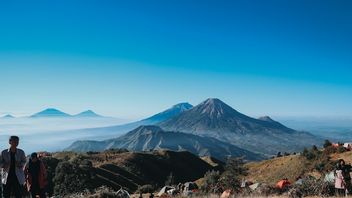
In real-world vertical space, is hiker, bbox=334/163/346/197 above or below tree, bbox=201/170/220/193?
above

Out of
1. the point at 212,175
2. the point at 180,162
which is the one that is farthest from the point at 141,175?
the point at 212,175

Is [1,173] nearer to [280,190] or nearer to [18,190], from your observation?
[18,190]

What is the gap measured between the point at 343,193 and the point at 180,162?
8473 cm

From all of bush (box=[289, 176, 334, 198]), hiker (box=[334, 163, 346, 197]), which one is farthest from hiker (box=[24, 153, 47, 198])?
hiker (box=[334, 163, 346, 197])

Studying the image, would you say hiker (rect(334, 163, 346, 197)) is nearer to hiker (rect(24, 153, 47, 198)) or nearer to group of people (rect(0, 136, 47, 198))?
hiker (rect(24, 153, 47, 198))

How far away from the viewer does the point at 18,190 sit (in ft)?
39.5

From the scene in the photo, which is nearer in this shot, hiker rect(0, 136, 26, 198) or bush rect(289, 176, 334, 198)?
hiker rect(0, 136, 26, 198)

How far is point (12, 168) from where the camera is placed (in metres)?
12.0

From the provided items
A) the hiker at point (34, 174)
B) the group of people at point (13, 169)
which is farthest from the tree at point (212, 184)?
the group of people at point (13, 169)

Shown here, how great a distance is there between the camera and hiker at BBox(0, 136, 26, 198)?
39.3 ft

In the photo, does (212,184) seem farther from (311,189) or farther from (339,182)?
(339,182)

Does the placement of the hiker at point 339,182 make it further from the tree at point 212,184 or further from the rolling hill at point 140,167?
the rolling hill at point 140,167

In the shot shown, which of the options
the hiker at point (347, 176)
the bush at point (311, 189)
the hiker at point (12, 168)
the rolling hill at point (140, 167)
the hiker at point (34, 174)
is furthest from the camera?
the rolling hill at point (140, 167)

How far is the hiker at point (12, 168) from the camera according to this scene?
39.3ft
